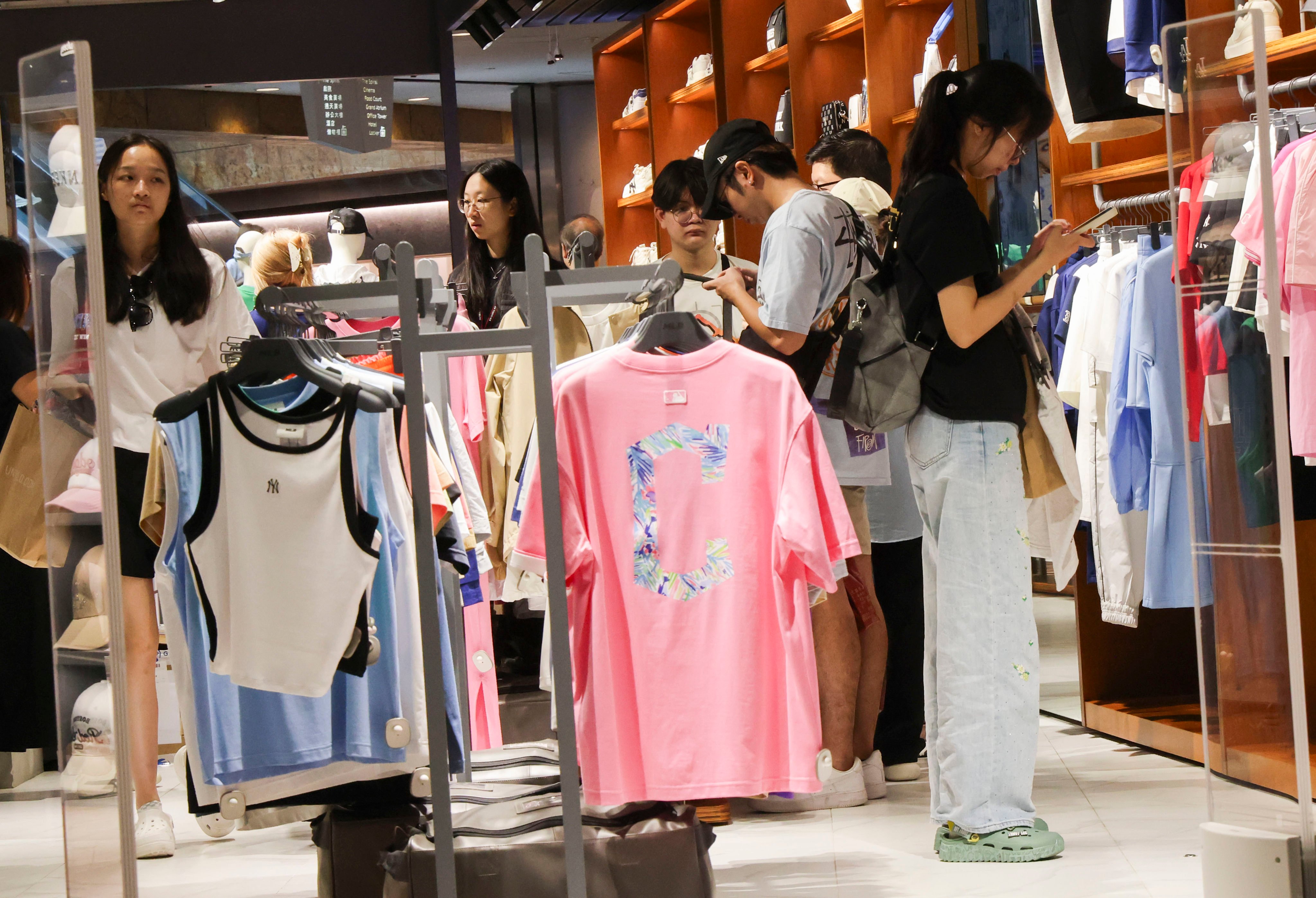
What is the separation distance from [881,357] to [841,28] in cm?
309

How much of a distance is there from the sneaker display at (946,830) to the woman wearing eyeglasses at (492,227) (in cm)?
202

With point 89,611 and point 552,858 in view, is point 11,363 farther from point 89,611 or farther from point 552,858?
point 552,858

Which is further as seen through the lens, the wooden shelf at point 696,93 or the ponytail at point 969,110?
the wooden shelf at point 696,93

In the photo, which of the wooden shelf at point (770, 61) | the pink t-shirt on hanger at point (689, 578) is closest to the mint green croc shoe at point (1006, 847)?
the pink t-shirt on hanger at point (689, 578)

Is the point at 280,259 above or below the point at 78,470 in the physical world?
above

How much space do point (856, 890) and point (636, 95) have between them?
5.58 m

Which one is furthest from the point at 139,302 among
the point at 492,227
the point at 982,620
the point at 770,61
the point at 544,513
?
the point at 770,61

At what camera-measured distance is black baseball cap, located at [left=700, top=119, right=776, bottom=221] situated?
Result: 3.44 meters

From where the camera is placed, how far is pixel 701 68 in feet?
22.2

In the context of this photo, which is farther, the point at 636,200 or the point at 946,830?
the point at 636,200

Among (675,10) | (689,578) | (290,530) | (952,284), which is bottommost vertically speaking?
(689,578)

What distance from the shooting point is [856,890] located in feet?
9.75

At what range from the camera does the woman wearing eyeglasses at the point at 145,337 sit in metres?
3.53

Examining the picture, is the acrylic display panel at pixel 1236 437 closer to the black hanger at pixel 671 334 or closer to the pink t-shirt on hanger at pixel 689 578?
the pink t-shirt on hanger at pixel 689 578
